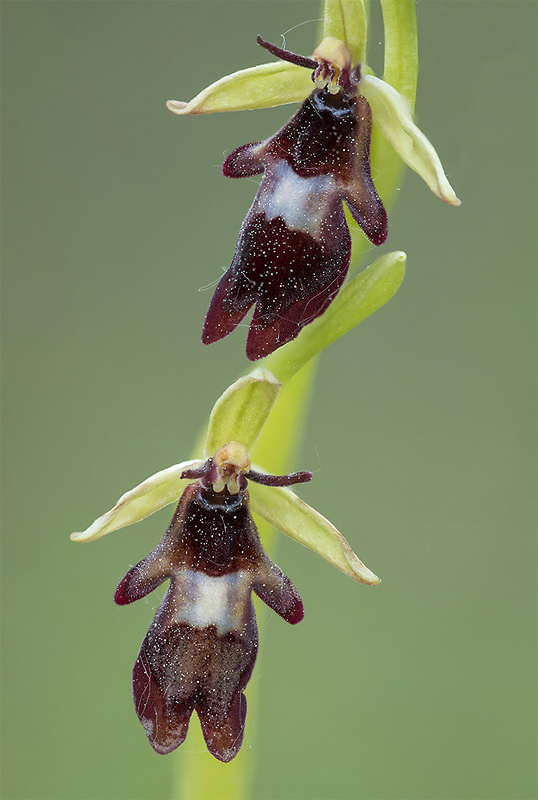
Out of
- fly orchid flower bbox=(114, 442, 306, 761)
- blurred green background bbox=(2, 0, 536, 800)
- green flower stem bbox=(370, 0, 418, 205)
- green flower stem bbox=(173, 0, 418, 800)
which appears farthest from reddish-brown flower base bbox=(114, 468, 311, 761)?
blurred green background bbox=(2, 0, 536, 800)

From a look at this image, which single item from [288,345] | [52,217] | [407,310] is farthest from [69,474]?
[288,345]

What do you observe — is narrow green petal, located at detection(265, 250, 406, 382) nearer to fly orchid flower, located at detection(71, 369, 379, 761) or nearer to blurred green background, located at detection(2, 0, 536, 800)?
fly orchid flower, located at detection(71, 369, 379, 761)

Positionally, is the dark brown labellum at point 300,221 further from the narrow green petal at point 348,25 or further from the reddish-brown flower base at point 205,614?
the reddish-brown flower base at point 205,614

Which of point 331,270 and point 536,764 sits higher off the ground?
point 331,270

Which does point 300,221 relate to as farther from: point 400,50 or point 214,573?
point 214,573

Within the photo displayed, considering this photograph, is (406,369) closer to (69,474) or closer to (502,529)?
(502,529)
